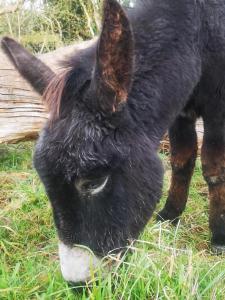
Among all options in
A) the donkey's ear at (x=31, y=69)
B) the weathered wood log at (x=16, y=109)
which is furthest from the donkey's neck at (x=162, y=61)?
the weathered wood log at (x=16, y=109)

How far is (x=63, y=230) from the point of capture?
2262 mm

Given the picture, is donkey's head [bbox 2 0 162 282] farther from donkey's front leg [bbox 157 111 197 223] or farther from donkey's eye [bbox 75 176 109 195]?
donkey's front leg [bbox 157 111 197 223]

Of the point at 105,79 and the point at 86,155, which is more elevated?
the point at 105,79

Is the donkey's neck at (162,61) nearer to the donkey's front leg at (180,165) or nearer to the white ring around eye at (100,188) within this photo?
the white ring around eye at (100,188)

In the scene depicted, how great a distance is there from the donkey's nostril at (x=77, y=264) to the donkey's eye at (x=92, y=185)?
12.0 inches

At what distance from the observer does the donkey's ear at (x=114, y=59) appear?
6.21 feet

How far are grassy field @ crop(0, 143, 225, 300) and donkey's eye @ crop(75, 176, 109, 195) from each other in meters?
0.41

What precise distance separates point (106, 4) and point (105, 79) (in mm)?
347

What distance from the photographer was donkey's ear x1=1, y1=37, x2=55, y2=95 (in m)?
2.58

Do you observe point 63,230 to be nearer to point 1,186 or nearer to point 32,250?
point 32,250

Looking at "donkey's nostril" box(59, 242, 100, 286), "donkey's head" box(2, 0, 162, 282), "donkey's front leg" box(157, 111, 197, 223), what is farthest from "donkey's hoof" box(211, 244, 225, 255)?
"donkey's nostril" box(59, 242, 100, 286)

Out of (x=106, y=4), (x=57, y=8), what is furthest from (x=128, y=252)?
(x=57, y=8)

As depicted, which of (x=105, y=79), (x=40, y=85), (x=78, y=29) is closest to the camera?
(x=105, y=79)

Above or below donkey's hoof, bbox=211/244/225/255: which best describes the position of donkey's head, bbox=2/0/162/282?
above
